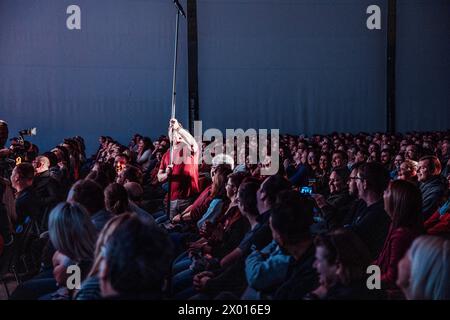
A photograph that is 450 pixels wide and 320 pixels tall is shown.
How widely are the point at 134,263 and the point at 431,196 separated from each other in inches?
138

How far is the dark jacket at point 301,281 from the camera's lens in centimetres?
270

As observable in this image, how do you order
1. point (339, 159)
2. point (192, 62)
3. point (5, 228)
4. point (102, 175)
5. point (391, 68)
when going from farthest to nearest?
point (391, 68) < point (192, 62) < point (339, 159) < point (102, 175) < point (5, 228)

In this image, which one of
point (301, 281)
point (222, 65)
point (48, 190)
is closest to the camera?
point (301, 281)

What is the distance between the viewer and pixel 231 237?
3947 mm

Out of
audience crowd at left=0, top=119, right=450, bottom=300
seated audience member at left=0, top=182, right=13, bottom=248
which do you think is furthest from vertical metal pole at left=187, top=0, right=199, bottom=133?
seated audience member at left=0, top=182, right=13, bottom=248

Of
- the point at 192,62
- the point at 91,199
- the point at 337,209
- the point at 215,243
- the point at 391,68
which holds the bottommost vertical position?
the point at 215,243

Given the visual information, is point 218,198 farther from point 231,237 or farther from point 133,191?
point 231,237

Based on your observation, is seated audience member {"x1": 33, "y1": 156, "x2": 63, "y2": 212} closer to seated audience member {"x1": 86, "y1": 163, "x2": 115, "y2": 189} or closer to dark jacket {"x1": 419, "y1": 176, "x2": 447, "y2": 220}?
seated audience member {"x1": 86, "y1": 163, "x2": 115, "y2": 189}

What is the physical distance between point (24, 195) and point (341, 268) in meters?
3.41

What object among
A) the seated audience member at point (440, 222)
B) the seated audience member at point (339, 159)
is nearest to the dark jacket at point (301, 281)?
the seated audience member at point (440, 222)

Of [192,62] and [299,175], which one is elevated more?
[192,62]


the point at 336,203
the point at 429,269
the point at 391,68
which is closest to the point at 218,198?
the point at 336,203

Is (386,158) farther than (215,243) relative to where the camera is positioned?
Yes
